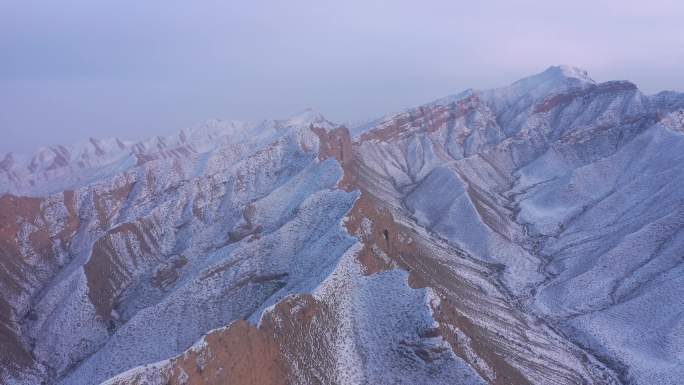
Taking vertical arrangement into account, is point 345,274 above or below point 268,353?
below

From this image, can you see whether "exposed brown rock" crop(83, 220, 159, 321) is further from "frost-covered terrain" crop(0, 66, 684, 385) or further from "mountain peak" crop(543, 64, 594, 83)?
"mountain peak" crop(543, 64, 594, 83)

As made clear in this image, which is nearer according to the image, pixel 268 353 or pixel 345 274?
pixel 268 353

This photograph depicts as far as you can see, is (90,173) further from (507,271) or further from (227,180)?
(507,271)

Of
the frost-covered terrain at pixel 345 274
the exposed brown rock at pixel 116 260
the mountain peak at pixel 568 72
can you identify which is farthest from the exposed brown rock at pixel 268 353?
the mountain peak at pixel 568 72

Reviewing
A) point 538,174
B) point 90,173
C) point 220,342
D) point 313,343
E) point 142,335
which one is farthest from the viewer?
point 90,173

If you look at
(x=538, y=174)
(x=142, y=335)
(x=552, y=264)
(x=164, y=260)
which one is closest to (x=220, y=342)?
(x=142, y=335)

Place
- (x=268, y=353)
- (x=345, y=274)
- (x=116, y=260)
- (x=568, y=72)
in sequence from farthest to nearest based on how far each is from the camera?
(x=568, y=72), (x=116, y=260), (x=345, y=274), (x=268, y=353)

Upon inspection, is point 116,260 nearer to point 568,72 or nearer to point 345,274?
point 345,274

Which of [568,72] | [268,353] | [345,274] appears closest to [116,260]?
[345,274]
